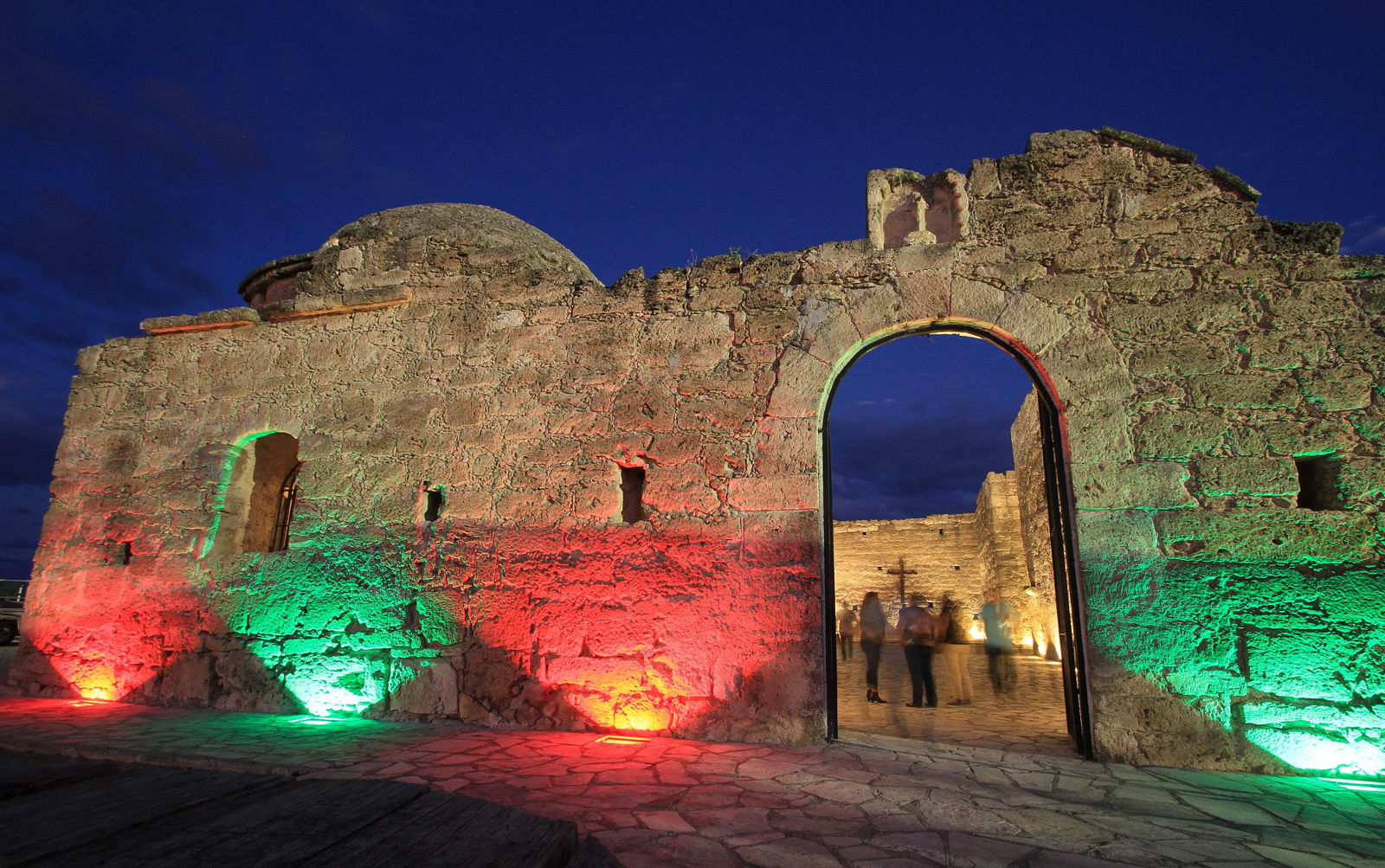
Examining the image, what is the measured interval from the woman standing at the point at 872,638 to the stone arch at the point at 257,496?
547 centimetres

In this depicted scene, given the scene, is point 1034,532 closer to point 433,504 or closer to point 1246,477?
point 1246,477

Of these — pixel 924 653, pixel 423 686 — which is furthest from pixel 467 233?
pixel 924 653

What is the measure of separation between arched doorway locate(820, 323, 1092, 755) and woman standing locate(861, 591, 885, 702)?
18 centimetres

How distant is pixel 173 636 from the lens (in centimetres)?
516

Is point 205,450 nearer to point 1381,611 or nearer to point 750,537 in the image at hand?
point 750,537

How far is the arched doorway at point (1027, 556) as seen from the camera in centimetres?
412

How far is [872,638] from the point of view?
21.6 feet

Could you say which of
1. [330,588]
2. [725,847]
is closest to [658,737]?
[725,847]

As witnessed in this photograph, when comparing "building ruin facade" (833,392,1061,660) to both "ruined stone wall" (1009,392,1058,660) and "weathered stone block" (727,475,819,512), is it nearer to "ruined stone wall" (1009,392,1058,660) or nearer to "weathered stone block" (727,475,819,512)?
"ruined stone wall" (1009,392,1058,660)

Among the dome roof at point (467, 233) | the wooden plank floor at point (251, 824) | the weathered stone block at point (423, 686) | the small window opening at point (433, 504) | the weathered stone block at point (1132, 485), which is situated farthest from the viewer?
the dome roof at point (467, 233)

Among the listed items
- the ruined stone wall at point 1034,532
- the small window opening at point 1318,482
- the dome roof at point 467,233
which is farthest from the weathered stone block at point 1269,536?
the ruined stone wall at point 1034,532

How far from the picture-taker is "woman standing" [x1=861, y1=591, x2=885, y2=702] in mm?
6367

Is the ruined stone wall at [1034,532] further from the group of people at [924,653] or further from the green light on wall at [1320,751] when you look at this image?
the green light on wall at [1320,751]

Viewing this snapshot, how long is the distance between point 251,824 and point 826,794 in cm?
251
